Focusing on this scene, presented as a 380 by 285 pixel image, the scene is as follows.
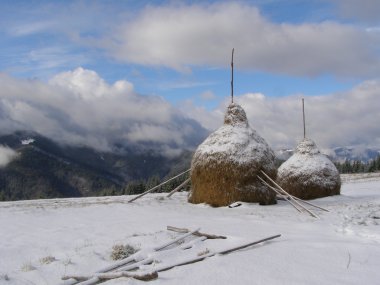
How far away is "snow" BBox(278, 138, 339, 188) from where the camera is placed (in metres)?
20.6

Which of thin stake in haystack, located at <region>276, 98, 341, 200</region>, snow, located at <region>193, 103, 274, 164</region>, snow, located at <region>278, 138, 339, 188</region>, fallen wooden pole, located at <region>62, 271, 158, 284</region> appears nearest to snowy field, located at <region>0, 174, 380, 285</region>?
fallen wooden pole, located at <region>62, 271, 158, 284</region>

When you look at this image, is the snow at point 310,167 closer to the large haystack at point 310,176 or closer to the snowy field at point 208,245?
the large haystack at point 310,176

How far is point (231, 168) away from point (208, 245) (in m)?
7.91

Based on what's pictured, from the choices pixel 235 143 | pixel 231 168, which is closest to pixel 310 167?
pixel 235 143

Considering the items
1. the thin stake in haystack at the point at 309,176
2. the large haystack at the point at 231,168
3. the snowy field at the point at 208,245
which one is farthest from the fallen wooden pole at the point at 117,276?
the thin stake in haystack at the point at 309,176

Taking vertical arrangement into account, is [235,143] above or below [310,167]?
above

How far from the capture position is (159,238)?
930 centimetres

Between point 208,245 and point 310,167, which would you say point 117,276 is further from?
point 310,167

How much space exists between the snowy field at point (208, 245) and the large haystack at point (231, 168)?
201 centimetres

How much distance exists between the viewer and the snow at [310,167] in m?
20.6

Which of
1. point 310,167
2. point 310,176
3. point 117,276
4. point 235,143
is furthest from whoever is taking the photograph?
point 310,167

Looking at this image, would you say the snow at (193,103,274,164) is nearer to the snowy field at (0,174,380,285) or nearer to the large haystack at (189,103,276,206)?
the large haystack at (189,103,276,206)

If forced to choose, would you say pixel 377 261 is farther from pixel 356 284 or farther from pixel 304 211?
pixel 304 211

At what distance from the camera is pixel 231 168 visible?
16.3m
